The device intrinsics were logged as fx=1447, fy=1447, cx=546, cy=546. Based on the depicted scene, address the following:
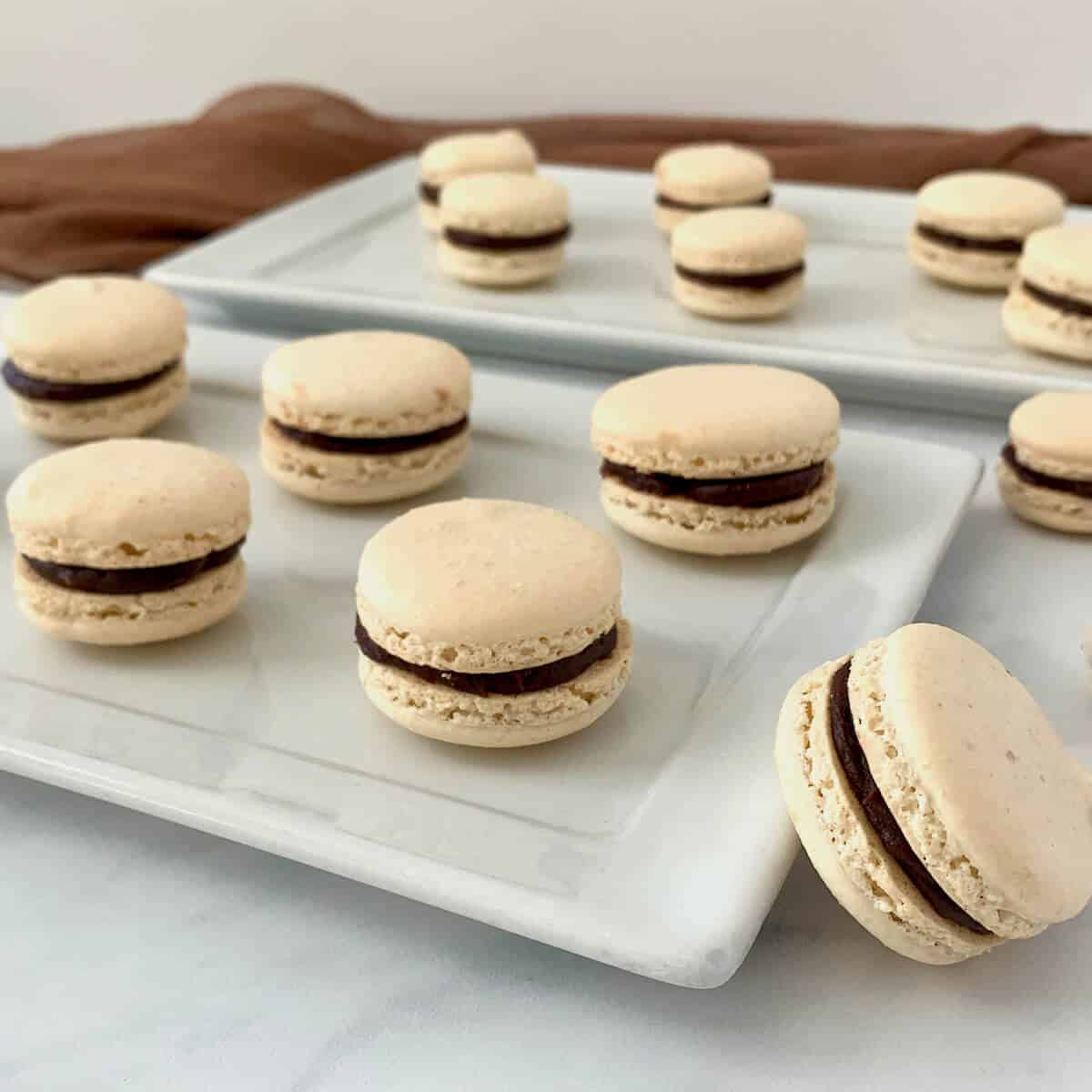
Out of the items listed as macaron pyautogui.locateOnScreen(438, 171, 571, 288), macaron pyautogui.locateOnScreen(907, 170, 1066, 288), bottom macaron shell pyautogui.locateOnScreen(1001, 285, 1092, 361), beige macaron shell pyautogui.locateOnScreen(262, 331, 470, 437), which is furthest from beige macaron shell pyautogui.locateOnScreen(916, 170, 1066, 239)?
beige macaron shell pyautogui.locateOnScreen(262, 331, 470, 437)

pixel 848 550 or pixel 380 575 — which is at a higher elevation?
pixel 380 575

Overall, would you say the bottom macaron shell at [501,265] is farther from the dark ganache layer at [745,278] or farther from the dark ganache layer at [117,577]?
the dark ganache layer at [117,577]

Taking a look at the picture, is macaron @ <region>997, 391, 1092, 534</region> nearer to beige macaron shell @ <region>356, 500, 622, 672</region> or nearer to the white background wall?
beige macaron shell @ <region>356, 500, 622, 672</region>

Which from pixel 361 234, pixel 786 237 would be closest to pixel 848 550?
pixel 786 237

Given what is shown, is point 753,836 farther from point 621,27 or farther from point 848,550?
point 621,27

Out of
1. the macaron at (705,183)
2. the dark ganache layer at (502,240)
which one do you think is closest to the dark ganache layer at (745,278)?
the dark ganache layer at (502,240)

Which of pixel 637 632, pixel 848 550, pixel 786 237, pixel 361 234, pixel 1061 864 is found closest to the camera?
pixel 1061 864

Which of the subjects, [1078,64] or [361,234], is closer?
[361,234]
